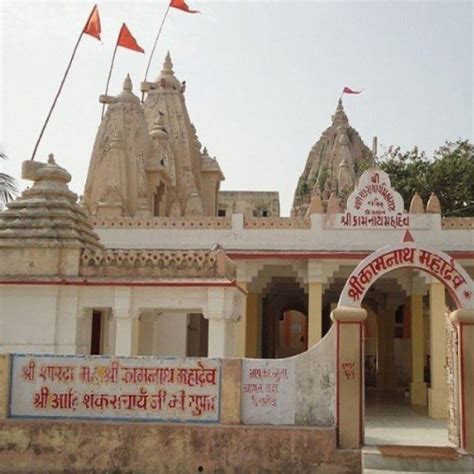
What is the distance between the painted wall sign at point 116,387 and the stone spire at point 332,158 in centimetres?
3287

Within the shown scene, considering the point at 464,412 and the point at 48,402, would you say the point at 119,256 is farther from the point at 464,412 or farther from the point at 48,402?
the point at 464,412

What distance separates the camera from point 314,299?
56.7 feet

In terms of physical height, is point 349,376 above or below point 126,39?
below

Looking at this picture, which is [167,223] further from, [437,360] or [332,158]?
[332,158]

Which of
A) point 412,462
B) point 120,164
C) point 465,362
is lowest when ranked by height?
point 412,462

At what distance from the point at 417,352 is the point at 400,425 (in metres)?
5.55

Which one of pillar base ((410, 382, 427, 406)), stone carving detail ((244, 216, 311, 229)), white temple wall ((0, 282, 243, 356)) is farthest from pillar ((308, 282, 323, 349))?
white temple wall ((0, 282, 243, 356))

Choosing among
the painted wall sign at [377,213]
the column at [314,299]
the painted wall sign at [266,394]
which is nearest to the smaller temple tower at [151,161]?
the column at [314,299]

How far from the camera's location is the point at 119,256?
13.1m

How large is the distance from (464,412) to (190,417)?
370 cm

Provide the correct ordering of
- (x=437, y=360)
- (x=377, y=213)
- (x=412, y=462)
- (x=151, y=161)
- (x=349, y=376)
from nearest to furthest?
1. (x=412, y=462)
2. (x=349, y=376)
3. (x=437, y=360)
4. (x=377, y=213)
5. (x=151, y=161)

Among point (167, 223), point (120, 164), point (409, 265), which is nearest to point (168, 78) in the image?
point (120, 164)

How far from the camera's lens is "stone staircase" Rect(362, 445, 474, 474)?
868 centimetres

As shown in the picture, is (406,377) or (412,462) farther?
(406,377)
